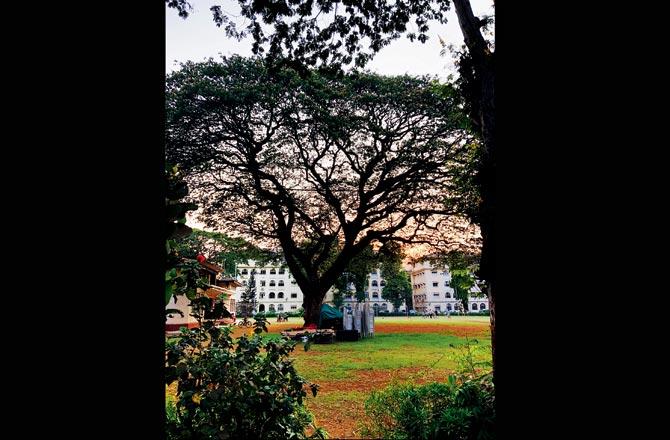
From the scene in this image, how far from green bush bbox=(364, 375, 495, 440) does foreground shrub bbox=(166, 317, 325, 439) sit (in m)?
1.36

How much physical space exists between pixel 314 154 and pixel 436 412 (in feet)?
49.9

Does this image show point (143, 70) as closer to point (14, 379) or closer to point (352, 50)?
point (14, 379)

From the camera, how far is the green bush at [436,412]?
12.2 ft

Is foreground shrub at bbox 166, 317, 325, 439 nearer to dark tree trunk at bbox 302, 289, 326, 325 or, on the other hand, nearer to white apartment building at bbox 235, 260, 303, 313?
dark tree trunk at bbox 302, 289, 326, 325

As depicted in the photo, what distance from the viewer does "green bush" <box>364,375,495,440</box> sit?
→ 372 centimetres

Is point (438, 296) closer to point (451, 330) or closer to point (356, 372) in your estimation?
point (451, 330)

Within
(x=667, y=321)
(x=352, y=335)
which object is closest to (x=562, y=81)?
(x=667, y=321)

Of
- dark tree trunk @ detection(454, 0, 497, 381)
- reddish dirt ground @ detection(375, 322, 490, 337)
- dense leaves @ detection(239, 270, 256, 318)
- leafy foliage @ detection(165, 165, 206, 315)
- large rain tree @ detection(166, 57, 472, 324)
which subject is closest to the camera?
leafy foliage @ detection(165, 165, 206, 315)

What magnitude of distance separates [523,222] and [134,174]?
3.09 feet

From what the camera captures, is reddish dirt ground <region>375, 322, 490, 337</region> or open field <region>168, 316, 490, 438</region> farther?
reddish dirt ground <region>375, 322, 490, 337</region>

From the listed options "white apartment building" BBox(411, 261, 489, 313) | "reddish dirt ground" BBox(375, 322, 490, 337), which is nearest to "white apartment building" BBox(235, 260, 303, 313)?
"white apartment building" BBox(411, 261, 489, 313)

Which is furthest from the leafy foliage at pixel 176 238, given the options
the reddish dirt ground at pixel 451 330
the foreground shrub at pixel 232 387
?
the reddish dirt ground at pixel 451 330

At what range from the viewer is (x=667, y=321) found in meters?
0.65

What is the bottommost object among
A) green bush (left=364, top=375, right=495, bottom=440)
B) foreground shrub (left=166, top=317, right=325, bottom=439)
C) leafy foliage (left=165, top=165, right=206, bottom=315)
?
green bush (left=364, top=375, right=495, bottom=440)
